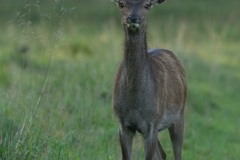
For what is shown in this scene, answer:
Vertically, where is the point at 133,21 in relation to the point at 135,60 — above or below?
above

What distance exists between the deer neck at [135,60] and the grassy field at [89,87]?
728 mm

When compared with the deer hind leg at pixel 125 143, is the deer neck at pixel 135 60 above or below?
above

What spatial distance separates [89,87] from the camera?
11.8 meters

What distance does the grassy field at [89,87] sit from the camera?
Answer: 806 cm

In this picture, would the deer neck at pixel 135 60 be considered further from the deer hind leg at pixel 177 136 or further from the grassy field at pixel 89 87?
the deer hind leg at pixel 177 136

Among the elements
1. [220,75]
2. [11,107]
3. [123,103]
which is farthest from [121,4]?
[220,75]

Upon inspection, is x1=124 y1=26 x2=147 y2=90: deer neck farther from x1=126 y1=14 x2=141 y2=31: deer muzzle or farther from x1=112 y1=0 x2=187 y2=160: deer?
x1=126 y1=14 x2=141 y2=31: deer muzzle

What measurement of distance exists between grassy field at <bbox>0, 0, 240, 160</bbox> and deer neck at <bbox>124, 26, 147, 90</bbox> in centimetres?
73

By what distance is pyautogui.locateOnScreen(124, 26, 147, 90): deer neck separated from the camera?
7.80 meters

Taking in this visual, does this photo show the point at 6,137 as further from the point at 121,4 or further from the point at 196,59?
the point at 196,59

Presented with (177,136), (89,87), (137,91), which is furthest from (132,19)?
(89,87)

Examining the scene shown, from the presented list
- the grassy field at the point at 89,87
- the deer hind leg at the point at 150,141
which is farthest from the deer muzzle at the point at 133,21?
the deer hind leg at the point at 150,141

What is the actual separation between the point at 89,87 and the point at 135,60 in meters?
3.94

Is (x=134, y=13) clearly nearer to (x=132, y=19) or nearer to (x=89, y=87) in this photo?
(x=132, y=19)
